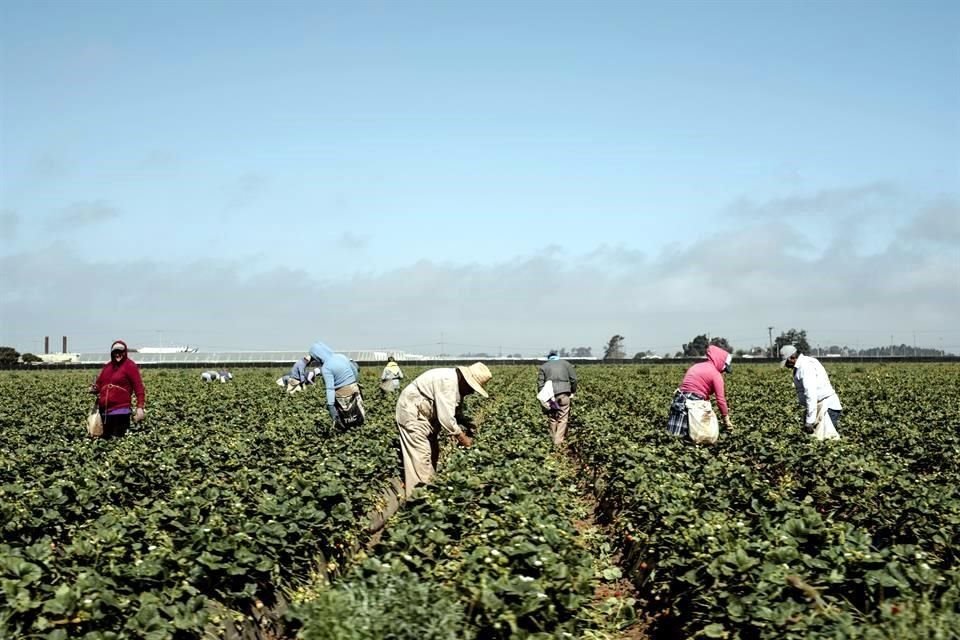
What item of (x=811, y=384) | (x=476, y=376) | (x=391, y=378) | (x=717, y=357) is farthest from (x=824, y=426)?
(x=391, y=378)

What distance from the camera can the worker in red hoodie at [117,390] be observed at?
37.3 ft

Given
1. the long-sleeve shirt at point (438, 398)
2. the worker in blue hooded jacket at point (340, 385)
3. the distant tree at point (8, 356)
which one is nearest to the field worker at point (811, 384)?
the long-sleeve shirt at point (438, 398)

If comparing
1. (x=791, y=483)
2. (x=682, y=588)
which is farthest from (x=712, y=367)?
(x=682, y=588)

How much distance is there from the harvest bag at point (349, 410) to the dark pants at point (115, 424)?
299 centimetres

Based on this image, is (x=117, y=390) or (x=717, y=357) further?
(x=117, y=390)

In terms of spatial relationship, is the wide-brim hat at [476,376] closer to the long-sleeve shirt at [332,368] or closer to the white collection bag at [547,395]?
the long-sleeve shirt at [332,368]

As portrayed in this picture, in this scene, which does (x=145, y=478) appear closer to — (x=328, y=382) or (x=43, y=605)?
(x=328, y=382)

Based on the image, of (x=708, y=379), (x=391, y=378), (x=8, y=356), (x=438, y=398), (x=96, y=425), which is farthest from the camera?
(x=8, y=356)

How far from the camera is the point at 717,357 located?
10.9 meters

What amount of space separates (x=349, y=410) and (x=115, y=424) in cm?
331

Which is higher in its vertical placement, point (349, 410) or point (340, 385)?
point (340, 385)

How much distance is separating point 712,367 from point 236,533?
6478 millimetres

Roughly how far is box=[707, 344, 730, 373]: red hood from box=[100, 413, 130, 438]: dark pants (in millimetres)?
7544

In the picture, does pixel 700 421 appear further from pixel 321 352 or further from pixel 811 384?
pixel 321 352
